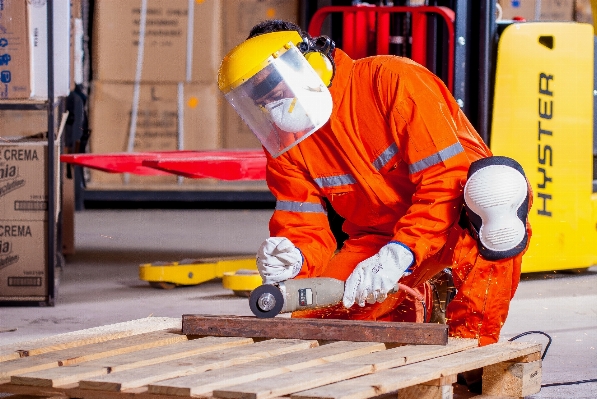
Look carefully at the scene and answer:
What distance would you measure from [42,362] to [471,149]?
1.57 m

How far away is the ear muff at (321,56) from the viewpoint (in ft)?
11.6

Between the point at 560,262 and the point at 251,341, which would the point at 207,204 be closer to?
the point at 560,262

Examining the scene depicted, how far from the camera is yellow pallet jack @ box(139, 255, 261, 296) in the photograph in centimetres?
623

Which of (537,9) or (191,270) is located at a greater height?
(537,9)

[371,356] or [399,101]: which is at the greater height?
[399,101]

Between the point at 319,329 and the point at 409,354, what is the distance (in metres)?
0.36

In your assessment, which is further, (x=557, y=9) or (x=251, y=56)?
(x=557, y=9)

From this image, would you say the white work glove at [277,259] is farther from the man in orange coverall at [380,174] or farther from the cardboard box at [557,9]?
the cardboard box at [557,9]

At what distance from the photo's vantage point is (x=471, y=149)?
3.77 meters

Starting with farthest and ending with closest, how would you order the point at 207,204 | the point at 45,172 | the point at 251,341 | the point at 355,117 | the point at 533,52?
the point at 207,204 < the point at 533,52 < the point at 45,172 < the point at 355,117 < the point at 251,341

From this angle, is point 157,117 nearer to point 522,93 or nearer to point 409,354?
point 522,93

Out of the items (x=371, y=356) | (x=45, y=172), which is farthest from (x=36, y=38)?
(x=371, y=356)

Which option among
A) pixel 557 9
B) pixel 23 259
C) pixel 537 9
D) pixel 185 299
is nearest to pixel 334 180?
pixel 185 299

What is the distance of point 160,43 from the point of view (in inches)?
388
